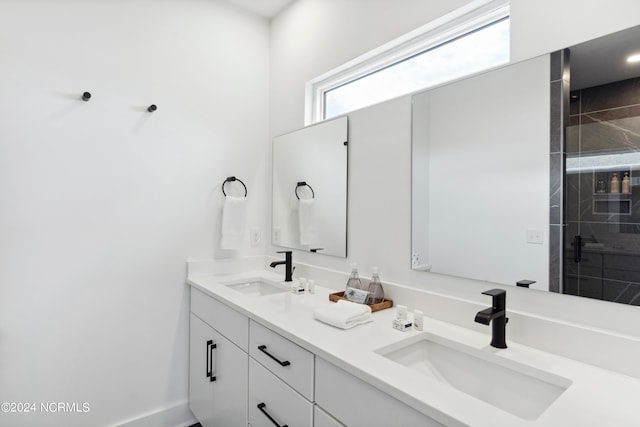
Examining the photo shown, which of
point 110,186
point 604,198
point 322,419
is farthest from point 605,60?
point 110,186

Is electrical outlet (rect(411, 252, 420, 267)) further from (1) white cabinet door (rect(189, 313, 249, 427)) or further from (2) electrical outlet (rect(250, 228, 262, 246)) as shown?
(2) electrical outlet (rect(250, 228, 262, 246))

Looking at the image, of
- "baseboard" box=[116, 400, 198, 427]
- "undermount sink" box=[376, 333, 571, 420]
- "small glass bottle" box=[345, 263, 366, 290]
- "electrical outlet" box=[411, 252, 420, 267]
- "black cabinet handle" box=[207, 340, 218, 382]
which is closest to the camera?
"undermount sink" box=[376, 333, 571, 420]

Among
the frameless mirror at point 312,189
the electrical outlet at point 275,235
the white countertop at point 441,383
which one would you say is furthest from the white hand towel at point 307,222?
the white countertop at point 441,383

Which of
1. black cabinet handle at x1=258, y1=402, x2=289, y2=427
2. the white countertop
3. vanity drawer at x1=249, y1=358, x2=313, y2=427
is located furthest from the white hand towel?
black cabinet handle at x1=258, y1=402, x2=289, y2=427

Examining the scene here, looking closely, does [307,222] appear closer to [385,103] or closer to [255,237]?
[255,237]

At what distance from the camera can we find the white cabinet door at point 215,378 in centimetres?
155

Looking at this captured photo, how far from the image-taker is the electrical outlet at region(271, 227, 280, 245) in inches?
91.8

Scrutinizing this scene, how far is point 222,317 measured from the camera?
170 cm

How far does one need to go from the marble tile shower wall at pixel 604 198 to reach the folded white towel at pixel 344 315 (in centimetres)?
68

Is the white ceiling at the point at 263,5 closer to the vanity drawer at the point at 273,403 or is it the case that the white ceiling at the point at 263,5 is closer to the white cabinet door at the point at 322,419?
the vanity drawer at the point at 273,403

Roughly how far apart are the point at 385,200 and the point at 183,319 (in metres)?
1.41

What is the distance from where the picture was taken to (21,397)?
1639mm

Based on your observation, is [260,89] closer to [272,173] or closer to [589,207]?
[272,173]

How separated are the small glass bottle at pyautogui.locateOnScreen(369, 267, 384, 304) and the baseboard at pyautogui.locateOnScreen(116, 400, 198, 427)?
54.6 inches
